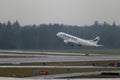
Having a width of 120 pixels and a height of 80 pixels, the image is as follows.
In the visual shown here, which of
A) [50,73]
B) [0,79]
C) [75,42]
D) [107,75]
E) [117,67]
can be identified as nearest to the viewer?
[0,79]

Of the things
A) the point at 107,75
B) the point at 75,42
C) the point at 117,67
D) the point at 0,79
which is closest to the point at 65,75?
the point at 107,75

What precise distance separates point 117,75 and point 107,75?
169 cm

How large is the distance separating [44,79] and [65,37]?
406 ft

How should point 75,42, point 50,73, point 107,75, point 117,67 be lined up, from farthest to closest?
point 75,42, point 117,67, point 50,73, point 107,75

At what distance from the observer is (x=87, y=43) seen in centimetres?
18888

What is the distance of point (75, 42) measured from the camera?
186500mm

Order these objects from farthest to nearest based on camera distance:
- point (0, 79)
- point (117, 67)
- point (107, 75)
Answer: point (117, 67) < point (107, 75) < point (0, 79)

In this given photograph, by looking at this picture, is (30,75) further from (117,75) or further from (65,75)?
(117,75)

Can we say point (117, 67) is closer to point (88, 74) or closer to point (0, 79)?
point (88, 74)

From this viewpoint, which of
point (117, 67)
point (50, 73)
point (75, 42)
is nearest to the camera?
point (50, 73)

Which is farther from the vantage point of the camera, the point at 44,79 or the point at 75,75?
the point at 75,75

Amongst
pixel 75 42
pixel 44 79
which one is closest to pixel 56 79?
pixel 44 79

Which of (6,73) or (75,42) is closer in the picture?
(6,73)

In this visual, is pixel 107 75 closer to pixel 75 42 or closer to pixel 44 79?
pixel 44 79
